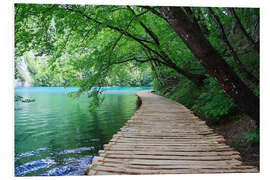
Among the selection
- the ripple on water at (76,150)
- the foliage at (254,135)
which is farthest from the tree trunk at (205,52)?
the ripple on water at (76,150)

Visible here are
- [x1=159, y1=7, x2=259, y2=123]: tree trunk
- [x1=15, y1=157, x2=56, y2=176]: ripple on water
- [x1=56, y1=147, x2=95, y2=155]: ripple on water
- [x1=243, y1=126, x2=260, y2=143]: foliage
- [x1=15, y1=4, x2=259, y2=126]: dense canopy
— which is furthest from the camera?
[x1=56, y1=147, x2=95, y2=155]: ripple on water

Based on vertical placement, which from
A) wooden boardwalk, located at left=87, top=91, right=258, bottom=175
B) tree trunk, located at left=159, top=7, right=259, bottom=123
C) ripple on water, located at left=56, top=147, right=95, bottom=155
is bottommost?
ripple on water, located at left=56, top=147, right=95, bottom=155

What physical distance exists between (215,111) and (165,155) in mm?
2762

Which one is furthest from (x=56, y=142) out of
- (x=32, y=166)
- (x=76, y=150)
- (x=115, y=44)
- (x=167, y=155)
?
(x=167, y=155)

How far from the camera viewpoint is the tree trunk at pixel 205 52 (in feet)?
7.70

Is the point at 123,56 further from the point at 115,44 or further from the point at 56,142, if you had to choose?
the point at 56,142

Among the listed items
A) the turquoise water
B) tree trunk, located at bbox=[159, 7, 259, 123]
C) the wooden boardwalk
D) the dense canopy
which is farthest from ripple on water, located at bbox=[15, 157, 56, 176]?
tree trunk, located at bbox=[159, 7, 259, 123]

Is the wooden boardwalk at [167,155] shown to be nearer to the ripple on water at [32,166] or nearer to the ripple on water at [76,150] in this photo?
the ripple on water at [32,166]

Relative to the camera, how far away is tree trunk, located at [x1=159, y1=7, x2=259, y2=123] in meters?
2.35

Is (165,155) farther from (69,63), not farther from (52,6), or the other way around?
(69,63)

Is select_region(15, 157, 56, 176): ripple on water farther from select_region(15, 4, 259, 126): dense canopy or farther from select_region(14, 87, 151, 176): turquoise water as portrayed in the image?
select_region(15, 4, 259, 126): dense canopy

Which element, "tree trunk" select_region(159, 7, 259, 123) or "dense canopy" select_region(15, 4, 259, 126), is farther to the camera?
"dense canopy" select_region(15, 4, 259, 126)

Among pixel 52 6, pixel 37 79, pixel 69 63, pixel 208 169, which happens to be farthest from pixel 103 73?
pixel 208 169

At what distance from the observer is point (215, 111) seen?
15.5 feet
